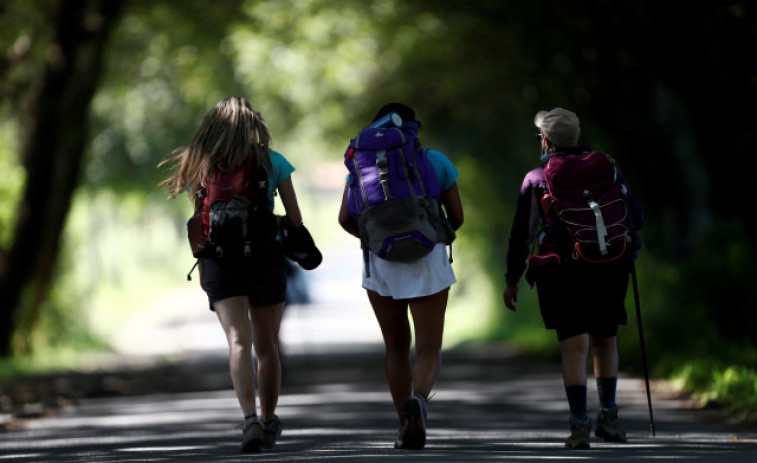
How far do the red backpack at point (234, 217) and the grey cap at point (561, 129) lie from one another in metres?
1.49

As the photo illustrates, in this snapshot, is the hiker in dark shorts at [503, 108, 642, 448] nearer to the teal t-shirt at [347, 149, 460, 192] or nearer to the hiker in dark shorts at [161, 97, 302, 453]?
the teal t-shirt at [347, 149, 460, 192]

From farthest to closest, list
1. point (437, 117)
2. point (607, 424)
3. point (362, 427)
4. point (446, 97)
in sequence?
point (437, 117) < point (446, 97) < point (362, 427) < point (607, 424)

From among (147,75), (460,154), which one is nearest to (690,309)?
(460,154)

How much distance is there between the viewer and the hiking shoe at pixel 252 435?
8.27 meters

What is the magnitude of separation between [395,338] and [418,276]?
0.39 metres

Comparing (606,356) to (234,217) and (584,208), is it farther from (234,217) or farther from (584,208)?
(234,217)

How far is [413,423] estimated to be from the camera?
805 cm

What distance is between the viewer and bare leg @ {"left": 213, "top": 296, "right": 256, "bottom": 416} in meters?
8.29

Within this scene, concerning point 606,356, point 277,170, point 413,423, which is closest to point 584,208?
point 606,356

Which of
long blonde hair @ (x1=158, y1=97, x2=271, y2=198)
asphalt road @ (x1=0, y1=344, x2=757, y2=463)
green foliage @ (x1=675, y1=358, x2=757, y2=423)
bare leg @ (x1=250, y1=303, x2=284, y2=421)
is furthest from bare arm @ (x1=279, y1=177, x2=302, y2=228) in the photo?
green foliage @ (x1=675, y1=358, x2=757, y2=423)

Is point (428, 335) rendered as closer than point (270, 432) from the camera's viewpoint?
Yes

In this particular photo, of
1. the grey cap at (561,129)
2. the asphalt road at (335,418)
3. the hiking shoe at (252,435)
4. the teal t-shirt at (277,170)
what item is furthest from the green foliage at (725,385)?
the teal t-shirt at (277,170)

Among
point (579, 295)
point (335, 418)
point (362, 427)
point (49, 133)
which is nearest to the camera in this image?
point (579, 295)

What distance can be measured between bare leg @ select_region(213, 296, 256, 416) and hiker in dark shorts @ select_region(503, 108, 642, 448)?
1344 millimetres
